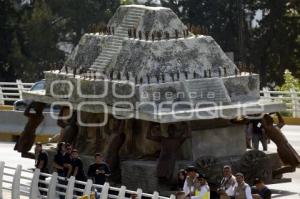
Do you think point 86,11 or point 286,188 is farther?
point 86,11

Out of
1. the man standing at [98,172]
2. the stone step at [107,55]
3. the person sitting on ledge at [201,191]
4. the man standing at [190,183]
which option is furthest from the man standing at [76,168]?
the person sitting on ledge at [201,191]

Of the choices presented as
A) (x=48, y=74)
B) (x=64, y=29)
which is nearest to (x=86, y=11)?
(x=64, y=29)

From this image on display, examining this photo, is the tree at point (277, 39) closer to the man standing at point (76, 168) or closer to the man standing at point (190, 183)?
the man standing at point (76, 168)

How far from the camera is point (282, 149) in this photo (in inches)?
1048

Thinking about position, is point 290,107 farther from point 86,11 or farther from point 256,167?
point 86,11

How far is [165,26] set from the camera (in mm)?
27422

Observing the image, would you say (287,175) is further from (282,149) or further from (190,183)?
(190,183)

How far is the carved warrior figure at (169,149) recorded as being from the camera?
25.0 meters

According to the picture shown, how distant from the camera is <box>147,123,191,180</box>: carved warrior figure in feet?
82.2

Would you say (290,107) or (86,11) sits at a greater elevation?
(86,11)

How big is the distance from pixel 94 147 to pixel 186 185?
7.85m

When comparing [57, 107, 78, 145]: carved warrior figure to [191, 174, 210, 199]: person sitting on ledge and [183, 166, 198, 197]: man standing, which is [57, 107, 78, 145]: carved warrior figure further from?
[191, 174, 210, 199]: person sitting on ledge

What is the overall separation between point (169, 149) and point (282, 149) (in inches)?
118

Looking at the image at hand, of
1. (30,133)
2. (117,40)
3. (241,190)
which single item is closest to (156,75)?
(117,40)
